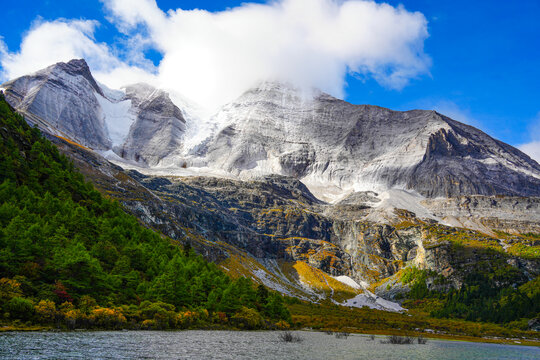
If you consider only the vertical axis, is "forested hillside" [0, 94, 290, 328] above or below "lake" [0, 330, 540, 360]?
above

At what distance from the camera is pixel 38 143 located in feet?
418

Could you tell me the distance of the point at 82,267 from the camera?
7838 centimetres

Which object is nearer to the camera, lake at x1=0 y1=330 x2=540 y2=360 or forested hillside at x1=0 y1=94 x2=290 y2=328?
lake at x1=0 y1=330 x2=540 y2=360

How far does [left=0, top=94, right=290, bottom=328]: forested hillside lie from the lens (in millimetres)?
70188

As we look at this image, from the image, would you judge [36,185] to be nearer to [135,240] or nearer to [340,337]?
[135,240]

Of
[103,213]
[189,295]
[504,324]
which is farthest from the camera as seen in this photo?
[504,324]

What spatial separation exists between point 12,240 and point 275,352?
4815cm

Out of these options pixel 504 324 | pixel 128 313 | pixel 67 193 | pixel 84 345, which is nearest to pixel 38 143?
pixel 67 193

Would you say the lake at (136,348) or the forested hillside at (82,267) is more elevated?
the forested hillside at (82,267)

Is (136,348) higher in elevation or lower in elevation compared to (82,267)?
lower

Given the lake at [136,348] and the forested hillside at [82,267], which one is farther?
the forested hillside at [82,267]

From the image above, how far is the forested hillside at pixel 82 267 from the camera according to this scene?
70.2 metres

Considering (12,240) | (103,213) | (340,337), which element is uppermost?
(103,213)

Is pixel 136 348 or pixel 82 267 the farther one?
pixel 82 267
